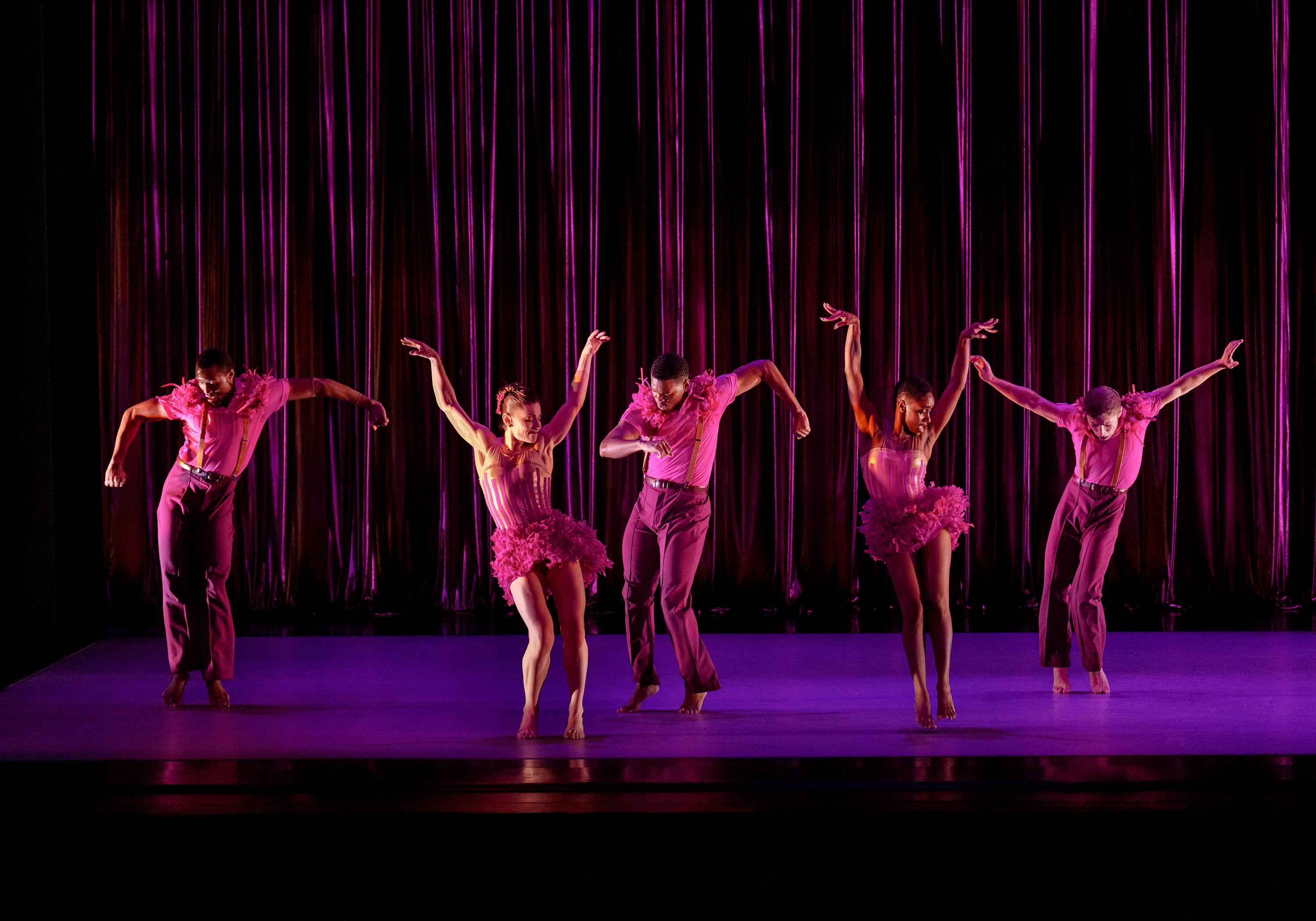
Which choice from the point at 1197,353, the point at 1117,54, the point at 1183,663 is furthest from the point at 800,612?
the point at 1117,54

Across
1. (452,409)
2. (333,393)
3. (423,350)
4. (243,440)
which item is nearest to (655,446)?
(452,409)

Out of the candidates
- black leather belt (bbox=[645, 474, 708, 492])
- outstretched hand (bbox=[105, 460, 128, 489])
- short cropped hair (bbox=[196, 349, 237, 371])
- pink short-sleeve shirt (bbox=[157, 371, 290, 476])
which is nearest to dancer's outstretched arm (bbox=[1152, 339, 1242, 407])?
black leather belt (bbox=[645, 474, 708, 492])

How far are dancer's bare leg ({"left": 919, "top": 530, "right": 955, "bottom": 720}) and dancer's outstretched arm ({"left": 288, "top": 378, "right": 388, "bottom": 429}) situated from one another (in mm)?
1974

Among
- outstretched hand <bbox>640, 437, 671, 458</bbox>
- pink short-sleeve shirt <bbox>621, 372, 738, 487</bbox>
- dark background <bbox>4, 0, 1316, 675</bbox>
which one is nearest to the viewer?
outstretched hand <bbox>640, 437, 671, 458</bbox>

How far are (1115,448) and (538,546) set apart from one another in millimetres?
2235

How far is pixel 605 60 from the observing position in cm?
715

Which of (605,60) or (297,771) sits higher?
(605,60)

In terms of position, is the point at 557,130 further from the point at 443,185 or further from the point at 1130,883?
the point at 1130,883

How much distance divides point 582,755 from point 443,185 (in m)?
4.38

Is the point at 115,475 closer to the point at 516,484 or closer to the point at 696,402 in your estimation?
the point at 516,484

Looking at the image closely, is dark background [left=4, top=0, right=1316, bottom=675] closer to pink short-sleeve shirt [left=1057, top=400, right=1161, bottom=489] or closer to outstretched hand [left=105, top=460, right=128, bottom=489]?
pink short-sleeve shirt [left=1057, top=400, right=1161, bottom=489]

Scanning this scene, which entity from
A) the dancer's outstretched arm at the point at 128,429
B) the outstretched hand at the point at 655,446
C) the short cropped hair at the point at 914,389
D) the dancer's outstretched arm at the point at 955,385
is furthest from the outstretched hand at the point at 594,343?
the dancer's outstretched arm at the point at 128,429

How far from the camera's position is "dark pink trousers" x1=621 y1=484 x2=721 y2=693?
13.8 feet

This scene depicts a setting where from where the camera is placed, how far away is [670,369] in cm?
418
